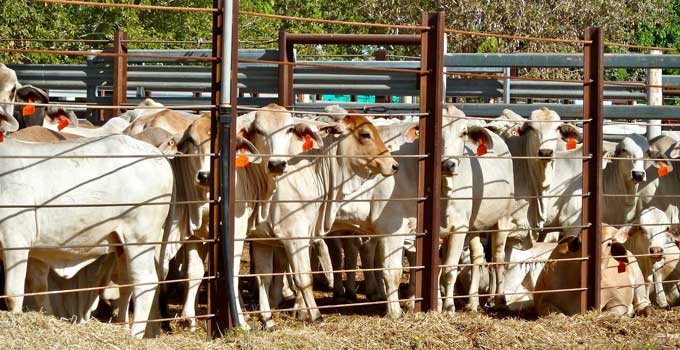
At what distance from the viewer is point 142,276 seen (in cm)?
807

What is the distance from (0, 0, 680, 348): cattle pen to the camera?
720cm

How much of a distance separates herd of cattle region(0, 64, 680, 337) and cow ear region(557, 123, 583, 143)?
0.26 feet

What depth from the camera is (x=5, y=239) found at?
7441 mm

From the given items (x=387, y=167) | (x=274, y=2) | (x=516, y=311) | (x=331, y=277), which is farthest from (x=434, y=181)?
(x=274, y=2)

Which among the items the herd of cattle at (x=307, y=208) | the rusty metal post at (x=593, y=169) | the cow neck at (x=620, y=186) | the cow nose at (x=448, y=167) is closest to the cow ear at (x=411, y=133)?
the herd of cattle at (x=307, y=208)

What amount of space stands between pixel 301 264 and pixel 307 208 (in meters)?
0.50

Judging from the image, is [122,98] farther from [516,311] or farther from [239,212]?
[516,311]

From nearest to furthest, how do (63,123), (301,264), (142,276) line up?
(142,276) < (301,264) < (63,123)

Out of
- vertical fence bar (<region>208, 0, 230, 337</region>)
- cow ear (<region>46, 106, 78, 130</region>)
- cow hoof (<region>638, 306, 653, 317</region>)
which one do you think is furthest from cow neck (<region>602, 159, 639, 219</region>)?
vertical fence bar (<region>208, 0, 230, 337</region>)

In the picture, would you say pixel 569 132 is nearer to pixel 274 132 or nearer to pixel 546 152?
pixel 546 152

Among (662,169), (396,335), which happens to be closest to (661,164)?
(662,169)

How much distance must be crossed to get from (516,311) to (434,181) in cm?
283

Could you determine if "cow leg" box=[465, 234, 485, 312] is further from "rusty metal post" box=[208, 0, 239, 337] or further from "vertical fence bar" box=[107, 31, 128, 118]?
"vertical fence bar" box=[107, 31, 128, 118]

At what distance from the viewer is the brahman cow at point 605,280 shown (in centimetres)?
979
